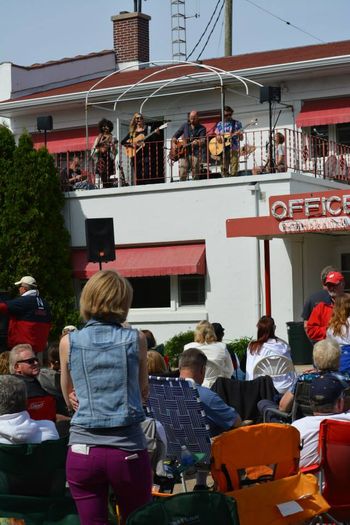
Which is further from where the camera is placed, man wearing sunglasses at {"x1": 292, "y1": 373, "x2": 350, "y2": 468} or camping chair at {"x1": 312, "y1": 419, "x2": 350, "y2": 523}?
man wearing sunglasses at {"x1": 292, "y1": 373, "x2": 350, "y2": 468}

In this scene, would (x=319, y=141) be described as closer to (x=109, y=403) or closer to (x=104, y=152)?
(x=104, y=152)

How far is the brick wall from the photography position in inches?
1170

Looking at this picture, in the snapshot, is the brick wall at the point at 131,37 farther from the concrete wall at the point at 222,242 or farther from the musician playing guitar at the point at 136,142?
the concrete wall at the point at 222,242

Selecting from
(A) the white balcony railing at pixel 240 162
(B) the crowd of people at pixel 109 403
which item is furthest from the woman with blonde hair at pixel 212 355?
(A) the white balcony railing at pixel 240 162

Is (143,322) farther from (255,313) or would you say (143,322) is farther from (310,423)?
(310,423)

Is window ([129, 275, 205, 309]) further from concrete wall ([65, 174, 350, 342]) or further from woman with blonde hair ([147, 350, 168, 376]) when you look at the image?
woman with blonde hair ([147, 350, 168, 376])

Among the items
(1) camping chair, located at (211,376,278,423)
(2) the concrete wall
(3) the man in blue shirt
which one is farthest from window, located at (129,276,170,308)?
(3) the man in blue shirt

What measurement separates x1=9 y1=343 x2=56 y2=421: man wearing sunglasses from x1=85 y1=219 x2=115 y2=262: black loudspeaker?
26.6ft

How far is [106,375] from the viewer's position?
457cm

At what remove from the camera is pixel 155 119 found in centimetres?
2306

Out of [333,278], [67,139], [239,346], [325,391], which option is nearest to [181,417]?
[325,391]

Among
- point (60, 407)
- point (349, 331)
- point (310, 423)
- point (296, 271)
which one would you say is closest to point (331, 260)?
point (296, 271)

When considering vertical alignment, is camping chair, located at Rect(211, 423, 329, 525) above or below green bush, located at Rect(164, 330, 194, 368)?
above

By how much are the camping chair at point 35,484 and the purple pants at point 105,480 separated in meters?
0.65
